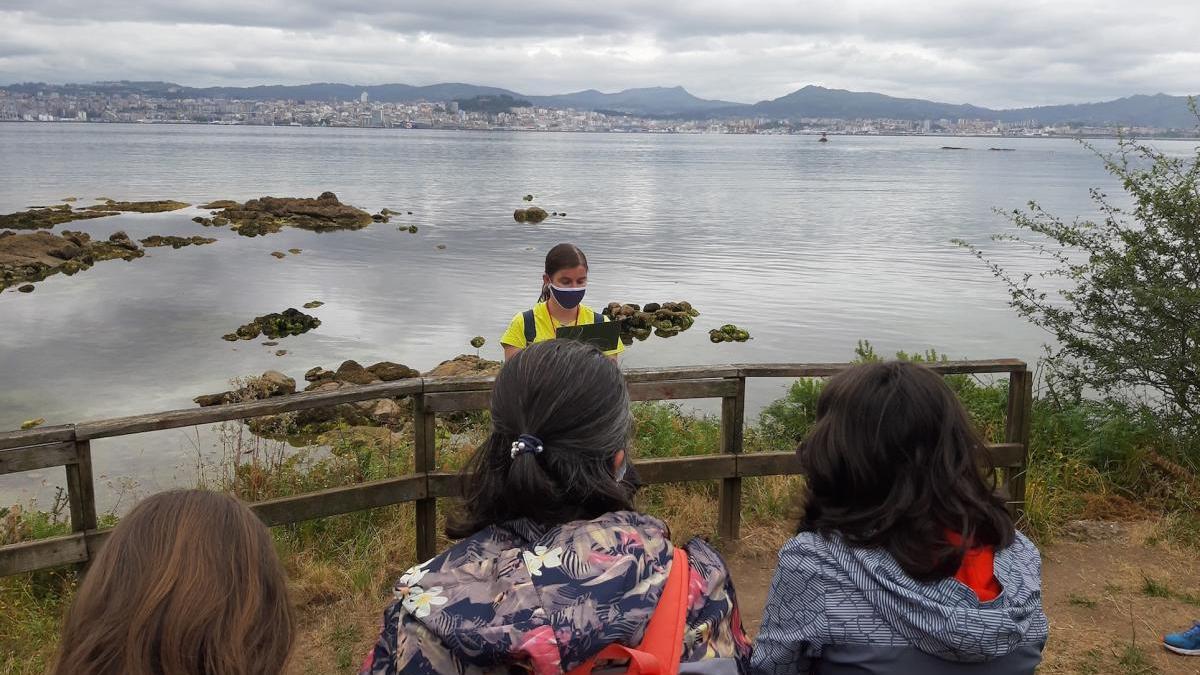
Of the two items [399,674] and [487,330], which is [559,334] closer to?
[399,674]

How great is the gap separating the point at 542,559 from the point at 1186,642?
4.31 m

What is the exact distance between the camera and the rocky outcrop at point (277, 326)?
22391 mm

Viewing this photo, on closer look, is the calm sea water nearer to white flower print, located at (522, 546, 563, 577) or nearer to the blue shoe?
the blue shoe

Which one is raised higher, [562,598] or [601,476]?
[601,476]

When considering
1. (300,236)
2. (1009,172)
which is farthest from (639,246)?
(1009,172)

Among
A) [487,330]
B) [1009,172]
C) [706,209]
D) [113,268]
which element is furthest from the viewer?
[1009,172]

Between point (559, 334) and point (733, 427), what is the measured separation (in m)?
1.42

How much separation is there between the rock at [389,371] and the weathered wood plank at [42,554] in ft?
42.9

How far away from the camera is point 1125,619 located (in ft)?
18.6

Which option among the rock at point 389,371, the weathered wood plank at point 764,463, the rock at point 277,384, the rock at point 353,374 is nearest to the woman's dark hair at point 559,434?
the weathered wood plank at point 764,463

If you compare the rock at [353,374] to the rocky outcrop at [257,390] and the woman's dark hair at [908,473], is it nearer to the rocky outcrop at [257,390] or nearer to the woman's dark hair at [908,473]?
the rocky outcrop at [257,390]

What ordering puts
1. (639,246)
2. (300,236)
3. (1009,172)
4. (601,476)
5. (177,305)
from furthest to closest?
(1009,172)
(300,236)
(639,246)
(177,305)
(601,476)

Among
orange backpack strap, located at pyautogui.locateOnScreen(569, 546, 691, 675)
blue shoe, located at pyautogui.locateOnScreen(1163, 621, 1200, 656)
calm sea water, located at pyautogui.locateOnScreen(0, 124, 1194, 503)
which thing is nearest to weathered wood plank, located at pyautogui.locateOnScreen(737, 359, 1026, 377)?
blue shoe, located at pyautogui.locateOnScreen(1163, 621, 1200, 656)

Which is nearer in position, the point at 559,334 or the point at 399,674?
the point at 399,674
